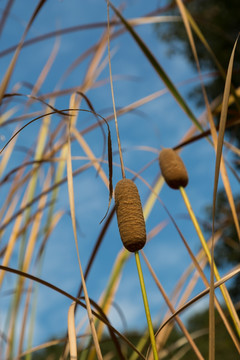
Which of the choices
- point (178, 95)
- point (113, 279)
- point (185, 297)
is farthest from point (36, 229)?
point (178, 95)

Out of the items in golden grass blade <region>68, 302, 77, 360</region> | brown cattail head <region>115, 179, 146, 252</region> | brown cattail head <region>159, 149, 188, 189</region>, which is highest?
brown cattail head <region>159, 149, 188, 189</region>

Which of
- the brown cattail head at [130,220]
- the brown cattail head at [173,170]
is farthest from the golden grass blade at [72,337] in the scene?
the brown cattail head at [173,170]

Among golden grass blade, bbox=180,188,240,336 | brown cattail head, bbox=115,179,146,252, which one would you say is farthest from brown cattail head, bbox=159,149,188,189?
brown cattail head, bbox=115,179,146,252

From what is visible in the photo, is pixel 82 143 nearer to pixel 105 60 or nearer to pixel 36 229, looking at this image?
pixel 36 229

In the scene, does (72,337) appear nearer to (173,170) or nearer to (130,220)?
(130,220)

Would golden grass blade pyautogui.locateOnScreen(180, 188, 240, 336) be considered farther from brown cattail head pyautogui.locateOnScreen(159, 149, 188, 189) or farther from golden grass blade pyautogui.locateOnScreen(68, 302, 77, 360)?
golden grass blade pyautogui.locateOnScreen(68, 302, 77, 360)

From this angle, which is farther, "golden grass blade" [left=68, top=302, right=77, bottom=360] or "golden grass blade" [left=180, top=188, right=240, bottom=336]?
"golden grass blade" [left=180, top=188, right=240, bottom=336]

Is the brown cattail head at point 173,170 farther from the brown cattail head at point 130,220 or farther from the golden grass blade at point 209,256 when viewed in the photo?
the brown cattail head at point 130,220
